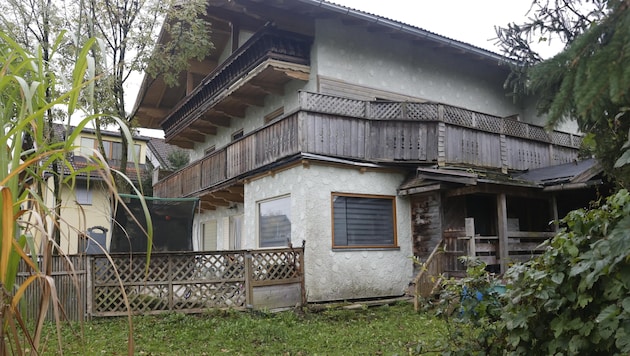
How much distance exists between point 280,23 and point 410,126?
166 inches

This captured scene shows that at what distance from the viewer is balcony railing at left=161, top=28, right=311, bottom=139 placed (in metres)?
12.8

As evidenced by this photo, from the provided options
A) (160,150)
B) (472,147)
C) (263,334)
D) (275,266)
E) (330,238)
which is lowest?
(263,334)

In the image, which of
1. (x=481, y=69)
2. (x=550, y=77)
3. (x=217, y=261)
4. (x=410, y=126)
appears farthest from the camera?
(x=481, y=69)

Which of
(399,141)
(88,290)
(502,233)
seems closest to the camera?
(88,290)

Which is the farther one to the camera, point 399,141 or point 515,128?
point 515,128

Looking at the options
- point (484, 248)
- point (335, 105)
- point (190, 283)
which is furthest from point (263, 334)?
point (335, 105)

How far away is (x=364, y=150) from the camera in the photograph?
39.9 feet

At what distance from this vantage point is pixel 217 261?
33.5ft

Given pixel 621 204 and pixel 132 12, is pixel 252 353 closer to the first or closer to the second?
pixel 621 204

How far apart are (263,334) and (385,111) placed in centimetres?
674

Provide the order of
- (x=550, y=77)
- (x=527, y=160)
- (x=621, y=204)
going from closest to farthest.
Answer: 1. (x=621, y=204)
2. (x=550, y=77)
3. (x=527, y=160)

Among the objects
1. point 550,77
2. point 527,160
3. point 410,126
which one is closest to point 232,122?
point 410,126

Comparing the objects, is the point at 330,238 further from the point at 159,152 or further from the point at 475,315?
the point at 159,152

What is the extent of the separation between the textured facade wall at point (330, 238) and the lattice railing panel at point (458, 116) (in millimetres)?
1889
